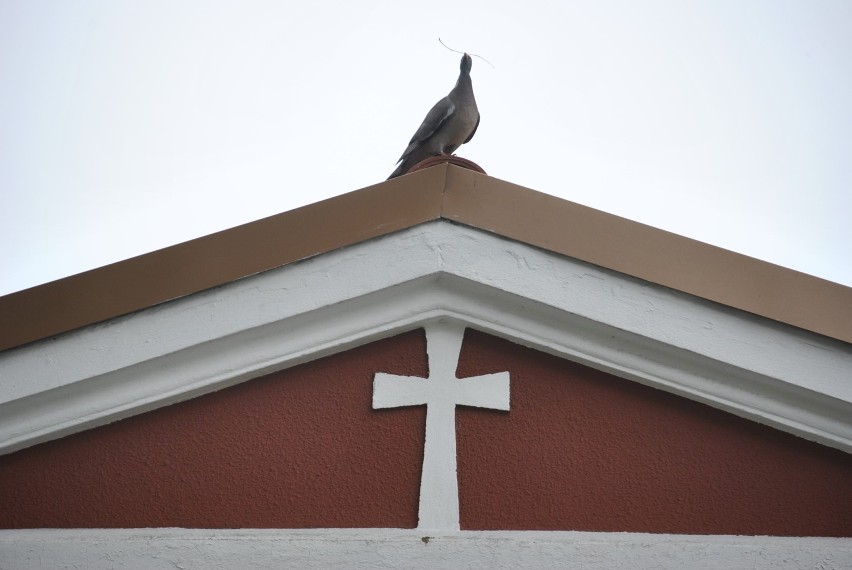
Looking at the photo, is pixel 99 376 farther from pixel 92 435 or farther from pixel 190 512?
pixel 190 512

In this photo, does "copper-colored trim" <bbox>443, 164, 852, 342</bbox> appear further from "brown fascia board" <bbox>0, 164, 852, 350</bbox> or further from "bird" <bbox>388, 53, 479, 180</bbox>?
"bird" <bbox>388, 53, 479, 180</bbox>

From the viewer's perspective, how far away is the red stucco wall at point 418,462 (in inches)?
83.8

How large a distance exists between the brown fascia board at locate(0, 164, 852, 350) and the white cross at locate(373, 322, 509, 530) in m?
0.36

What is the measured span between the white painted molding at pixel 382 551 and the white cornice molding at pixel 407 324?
33 cm

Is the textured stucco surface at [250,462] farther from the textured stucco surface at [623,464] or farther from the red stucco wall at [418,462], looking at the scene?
the textured stucco surface at [623,464]

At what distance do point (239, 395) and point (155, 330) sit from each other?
0.29 m

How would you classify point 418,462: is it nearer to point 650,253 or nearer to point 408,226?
point 408,226

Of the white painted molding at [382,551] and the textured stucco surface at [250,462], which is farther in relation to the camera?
the textured stucco surface at [250,462]

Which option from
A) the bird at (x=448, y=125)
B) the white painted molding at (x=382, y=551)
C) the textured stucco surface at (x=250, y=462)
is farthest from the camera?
the bird at (x=448, y=125)

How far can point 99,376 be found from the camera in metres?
2.17

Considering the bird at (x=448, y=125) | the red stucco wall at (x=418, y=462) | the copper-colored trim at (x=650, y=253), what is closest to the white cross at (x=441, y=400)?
the red stucco wall at (x=418, y=462)

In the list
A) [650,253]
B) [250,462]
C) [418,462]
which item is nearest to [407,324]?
[418,462]

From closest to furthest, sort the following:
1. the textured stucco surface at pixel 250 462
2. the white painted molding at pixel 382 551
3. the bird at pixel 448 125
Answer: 1. the white painted molding at pixel 382 551
2. the textured stucco surface at pixel 250 462
3. the bird at pixel 448 125

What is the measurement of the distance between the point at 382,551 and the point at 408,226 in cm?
86
